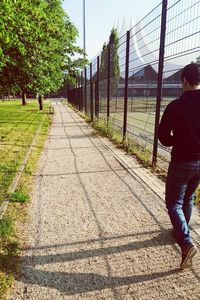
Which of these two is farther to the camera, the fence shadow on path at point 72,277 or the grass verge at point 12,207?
the grass verge at point 12,207

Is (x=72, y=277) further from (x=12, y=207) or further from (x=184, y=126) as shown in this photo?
(x=12, y=207)

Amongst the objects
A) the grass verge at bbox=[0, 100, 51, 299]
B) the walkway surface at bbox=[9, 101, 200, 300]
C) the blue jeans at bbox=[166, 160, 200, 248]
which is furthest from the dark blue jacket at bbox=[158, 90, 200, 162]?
the grass verge at bbox=[0, 100, 51, 299]

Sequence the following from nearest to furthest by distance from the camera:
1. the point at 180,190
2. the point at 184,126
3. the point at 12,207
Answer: the point at 184,126, the point at 180,190, the point at 12,207

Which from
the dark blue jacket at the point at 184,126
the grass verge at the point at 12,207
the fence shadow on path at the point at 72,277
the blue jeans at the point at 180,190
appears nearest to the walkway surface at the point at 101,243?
the fence shadow on path at the point at 72,277

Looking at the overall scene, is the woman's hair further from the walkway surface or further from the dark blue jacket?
the walkway surface

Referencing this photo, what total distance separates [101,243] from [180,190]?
3.99ft

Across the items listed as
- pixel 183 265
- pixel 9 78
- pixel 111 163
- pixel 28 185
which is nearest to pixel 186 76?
pixel 183 265

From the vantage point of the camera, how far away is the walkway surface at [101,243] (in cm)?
285

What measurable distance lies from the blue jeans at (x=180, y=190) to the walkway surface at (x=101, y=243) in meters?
0.36

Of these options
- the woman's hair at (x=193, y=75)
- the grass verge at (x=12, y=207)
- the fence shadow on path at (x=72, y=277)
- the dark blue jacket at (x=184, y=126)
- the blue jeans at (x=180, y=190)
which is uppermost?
the woman's hair at (x=193, y=75)

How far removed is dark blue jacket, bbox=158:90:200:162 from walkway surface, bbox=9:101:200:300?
1212 millimetres

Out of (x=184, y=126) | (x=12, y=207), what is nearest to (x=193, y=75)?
(x=184, y=126)

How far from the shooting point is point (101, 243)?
370cm

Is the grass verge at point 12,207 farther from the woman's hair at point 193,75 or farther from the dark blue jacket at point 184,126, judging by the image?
the woman's hair at point 193,75
